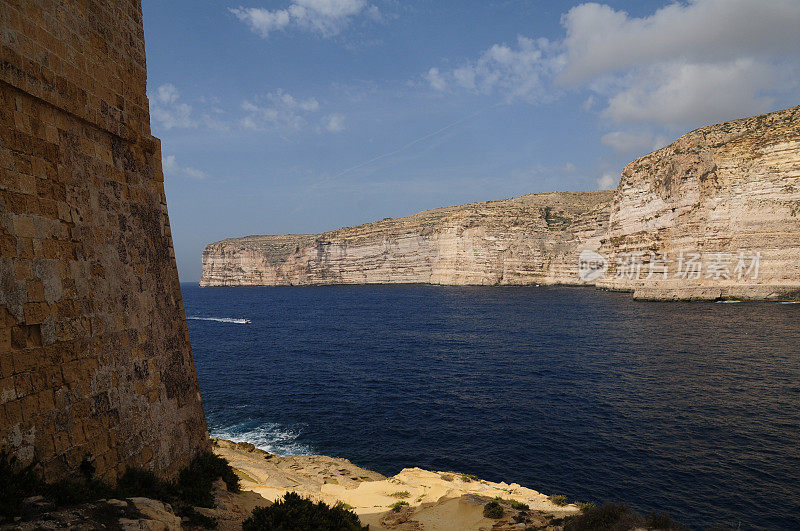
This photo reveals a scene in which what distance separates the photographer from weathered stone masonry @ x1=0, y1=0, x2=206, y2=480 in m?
7.19

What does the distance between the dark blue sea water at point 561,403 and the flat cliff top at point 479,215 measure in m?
71.7

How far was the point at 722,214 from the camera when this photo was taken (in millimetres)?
69375

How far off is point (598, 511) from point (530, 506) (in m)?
4.13

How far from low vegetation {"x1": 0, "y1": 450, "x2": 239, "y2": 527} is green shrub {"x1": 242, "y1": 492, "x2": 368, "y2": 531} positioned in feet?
3.61

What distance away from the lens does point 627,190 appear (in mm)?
88875

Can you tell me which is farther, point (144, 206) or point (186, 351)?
point (186, 351)

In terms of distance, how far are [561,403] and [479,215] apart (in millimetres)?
102400

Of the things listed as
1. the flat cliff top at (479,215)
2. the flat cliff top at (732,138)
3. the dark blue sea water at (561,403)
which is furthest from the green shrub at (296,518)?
the flat cliff top at (479,215)

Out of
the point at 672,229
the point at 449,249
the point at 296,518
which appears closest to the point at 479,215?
the point at 449,249

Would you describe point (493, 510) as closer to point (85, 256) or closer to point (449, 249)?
point (85, 256)

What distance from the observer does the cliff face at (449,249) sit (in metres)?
119

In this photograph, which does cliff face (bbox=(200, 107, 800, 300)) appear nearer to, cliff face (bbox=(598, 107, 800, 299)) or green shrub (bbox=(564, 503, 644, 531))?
cliff face (bbox=(598, 107, 800, 299))

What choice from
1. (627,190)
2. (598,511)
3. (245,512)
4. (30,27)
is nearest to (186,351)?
(245,512)

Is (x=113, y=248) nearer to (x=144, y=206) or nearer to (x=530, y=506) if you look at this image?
(x=144, y=206)
